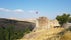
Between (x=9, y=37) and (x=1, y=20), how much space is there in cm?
A: 2162

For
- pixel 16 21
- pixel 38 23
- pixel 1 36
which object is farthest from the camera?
pixel 16 21

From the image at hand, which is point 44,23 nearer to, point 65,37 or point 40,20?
point 40,20

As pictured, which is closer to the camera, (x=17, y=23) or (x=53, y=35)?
(x=53, y=35)

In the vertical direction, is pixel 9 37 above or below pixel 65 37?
below

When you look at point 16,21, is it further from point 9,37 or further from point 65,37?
point 65,37

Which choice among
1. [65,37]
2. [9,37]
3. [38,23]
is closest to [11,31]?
[9,37]

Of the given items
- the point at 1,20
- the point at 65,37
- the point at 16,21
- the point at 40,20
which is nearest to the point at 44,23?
the point at 40,20

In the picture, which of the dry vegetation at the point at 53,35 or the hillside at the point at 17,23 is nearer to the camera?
the dry vegetation at the point at 53,35

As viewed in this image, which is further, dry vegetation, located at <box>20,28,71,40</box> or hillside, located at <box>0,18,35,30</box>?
hillside, located at <box>0,18,35,30</box>

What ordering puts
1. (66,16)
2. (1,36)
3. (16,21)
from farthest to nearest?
(16,21) → (66,16) → (1,36)

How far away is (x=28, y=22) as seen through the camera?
43656 millimetres

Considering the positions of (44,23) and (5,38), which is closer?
(5,38)

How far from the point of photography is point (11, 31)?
26.3m

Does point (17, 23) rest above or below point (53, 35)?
below
